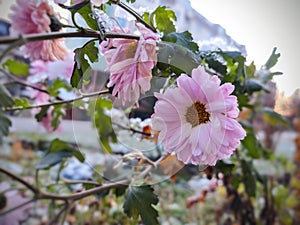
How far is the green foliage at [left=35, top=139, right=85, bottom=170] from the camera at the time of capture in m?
0.63

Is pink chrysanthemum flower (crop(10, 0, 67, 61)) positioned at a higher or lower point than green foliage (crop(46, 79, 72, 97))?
higher

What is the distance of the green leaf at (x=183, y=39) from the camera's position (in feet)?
1.25

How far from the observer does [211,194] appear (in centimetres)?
86

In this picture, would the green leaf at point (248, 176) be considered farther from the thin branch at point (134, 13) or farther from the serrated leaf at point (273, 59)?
the thin branch at point (134, 13)

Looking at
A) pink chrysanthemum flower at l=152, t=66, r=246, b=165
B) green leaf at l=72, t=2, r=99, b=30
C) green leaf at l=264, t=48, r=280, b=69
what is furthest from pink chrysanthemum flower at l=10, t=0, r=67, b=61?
green leaf at l=264, t=48, r=280, b=69

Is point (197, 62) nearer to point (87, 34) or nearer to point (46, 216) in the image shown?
point (87, 34)

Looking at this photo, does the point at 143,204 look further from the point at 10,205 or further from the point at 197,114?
the point at 10,205

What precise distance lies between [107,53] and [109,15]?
0.16ft

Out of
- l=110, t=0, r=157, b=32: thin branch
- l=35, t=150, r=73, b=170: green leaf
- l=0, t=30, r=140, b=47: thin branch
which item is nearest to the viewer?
l=0, t=30, r=140, b=47: thin branch

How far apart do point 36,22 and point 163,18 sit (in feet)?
0.43

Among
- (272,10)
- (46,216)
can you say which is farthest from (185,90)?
(46,216)

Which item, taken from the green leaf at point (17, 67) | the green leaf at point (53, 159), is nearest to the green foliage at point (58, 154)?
the green leaf at point (53, 159)

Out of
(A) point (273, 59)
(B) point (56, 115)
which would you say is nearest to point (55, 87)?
(B) point (56, 115)

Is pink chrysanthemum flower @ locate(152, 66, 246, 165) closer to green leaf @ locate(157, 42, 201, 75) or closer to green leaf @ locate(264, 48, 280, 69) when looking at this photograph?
green leaf @ locate(157, 42, 201, 75)
